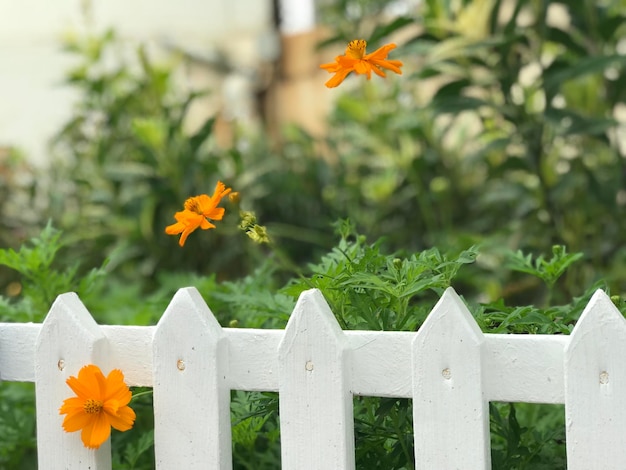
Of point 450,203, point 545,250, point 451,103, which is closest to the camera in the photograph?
point 451,103

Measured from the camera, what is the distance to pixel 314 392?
3.27 feet

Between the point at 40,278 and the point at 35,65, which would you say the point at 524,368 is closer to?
the point at 40,278

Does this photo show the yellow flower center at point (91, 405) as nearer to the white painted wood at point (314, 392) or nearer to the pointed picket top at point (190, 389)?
the pointed picket top at point (190, 389)

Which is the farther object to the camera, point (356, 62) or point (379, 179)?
point (379, 179)

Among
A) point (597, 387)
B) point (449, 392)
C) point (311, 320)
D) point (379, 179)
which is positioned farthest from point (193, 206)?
point (379, 179)

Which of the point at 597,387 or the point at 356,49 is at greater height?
the point at 356,49

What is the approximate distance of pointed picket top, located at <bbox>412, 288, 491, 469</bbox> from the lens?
0.93 metres

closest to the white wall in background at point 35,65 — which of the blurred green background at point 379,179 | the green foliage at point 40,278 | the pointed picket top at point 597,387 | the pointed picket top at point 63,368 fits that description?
the blurred green background at point 379,179

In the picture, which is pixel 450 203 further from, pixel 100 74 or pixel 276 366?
pixel 276 366

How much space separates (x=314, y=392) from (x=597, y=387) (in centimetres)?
31

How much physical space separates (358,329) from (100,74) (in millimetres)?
2447

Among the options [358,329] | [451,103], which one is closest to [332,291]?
[358,329]

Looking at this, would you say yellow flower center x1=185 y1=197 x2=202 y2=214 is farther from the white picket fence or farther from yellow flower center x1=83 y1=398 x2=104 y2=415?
yellow flower center x1=83 y1=398 x2=104 y2=415

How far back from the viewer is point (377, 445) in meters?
1.06
